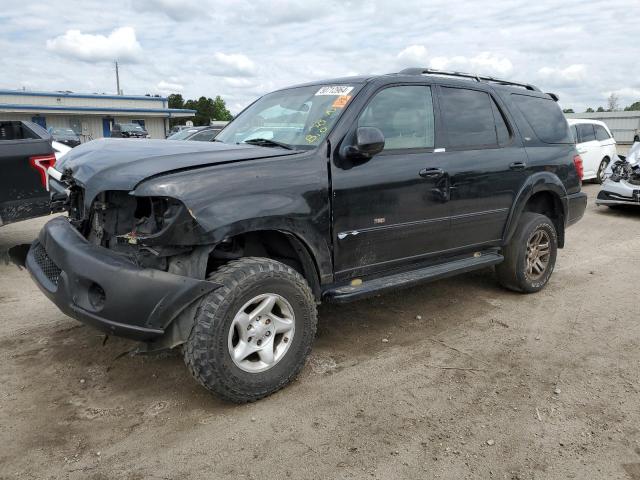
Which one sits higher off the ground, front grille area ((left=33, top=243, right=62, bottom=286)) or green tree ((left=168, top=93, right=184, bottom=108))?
green tree ((left=168, top=93, right=184, bottom=108))

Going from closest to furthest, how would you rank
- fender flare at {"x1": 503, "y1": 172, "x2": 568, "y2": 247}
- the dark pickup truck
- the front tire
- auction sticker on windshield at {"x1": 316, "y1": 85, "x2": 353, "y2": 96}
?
the front tire
auction sticker on windshield at {"x1": 316, "y1": 85, "x2": 353, "y2": 96}
fender flare at {"x1": 503, "y1": 172, "x2": 568, "y2": 247}
the dark pickup truck

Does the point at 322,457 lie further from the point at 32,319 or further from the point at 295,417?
the point at 32,319

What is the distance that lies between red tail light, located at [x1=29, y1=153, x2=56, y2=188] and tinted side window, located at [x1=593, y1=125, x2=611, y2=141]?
43.9 feet

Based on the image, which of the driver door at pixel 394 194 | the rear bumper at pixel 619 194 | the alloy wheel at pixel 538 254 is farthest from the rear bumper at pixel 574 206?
the rear bumper at pixel 619 194

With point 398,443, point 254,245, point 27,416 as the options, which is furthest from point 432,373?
point 27,416

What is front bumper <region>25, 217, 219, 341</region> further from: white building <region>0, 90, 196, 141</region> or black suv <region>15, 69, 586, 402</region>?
white building <region>0, 90, 196, 141</region>

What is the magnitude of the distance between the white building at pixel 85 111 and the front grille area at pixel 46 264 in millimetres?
36468

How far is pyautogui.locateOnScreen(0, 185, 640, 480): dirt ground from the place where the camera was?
263 centimetres

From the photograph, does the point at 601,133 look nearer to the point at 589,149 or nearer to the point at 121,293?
the point at 589,149

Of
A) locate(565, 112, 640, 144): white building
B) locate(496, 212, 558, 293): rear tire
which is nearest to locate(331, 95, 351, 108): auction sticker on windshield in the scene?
locate(496, 212, 558, 293): rear tire

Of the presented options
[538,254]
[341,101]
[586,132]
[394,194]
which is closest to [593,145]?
[586,132]

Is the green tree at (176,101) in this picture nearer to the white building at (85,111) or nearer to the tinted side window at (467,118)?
the white building at (85,111)

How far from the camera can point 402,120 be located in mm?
3967

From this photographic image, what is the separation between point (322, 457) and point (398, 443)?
0.42 metres
